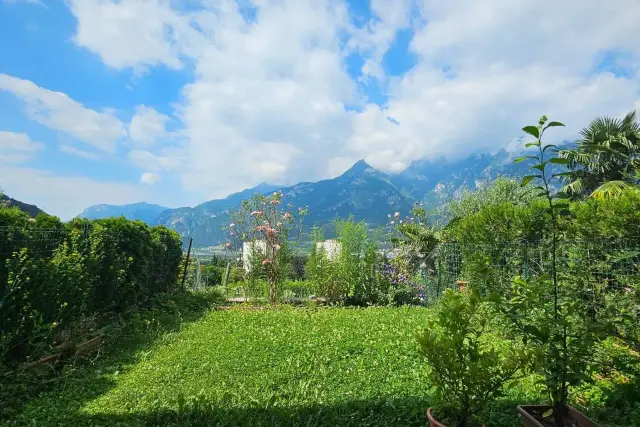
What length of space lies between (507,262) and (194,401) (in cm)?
470

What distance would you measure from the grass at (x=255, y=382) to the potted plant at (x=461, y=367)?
0.62 metres

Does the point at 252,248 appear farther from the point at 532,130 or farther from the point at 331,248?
the point at 532,130

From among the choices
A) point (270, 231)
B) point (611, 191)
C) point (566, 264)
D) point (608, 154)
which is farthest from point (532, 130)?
point (608, 154)

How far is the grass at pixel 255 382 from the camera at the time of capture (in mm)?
3254

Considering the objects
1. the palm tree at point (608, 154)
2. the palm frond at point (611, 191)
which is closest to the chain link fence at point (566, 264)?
the palm frond at point (611, 191)

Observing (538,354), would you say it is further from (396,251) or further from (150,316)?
(396,251)

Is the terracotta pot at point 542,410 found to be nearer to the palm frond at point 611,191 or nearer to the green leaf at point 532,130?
the green leaf at point 532,130

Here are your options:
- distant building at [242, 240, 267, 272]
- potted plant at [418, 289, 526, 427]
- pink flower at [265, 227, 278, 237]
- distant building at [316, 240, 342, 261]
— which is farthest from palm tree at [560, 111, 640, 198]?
potted plant at [418, 289, 526, 427]

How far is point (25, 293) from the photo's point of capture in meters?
4.50

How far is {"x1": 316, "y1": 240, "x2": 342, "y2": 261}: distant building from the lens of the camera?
35.2 feet

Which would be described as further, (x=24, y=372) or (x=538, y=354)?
(x=24, y=372)

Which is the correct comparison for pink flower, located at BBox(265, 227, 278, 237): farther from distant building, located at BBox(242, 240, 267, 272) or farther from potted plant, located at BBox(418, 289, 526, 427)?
potted plant, located at BBox(418, 289, 526, 427)

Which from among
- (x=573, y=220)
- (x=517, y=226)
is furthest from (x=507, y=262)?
(x=573, y=220)

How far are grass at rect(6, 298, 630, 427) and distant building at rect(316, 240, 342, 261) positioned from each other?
3953 mm
